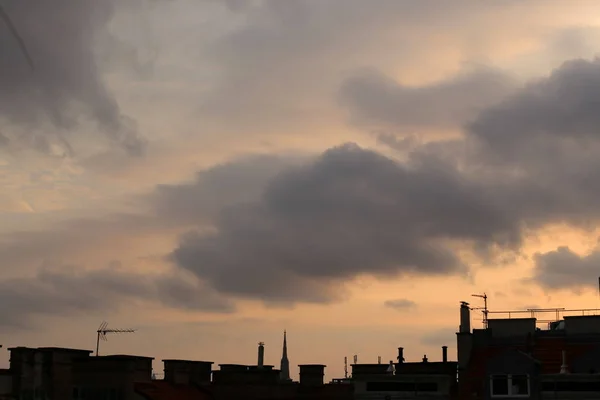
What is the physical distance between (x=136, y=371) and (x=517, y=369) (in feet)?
120

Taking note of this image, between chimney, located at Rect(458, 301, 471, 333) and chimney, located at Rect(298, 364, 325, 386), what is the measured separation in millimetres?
25304

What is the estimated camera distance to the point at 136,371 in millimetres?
89500

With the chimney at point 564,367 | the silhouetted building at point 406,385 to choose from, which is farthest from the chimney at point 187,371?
the chimney at point 564,367

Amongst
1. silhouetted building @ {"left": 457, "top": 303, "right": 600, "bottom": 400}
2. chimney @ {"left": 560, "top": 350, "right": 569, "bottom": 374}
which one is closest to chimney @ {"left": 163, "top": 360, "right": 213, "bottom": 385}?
silhouetted building @ {"left": 457, "top": 303, "right": 600, "bottom": 400}

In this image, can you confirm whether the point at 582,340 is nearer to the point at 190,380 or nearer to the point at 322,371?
the point at 322,371

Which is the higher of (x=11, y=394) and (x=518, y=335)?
(x=518, y=335)

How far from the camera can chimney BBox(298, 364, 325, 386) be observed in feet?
356

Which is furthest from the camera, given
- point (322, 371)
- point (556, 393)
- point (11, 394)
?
point (322, 371)

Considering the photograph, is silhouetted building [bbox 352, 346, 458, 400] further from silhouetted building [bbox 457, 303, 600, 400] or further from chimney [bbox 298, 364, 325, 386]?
chimney [bbox 298, 364, 325, 386]

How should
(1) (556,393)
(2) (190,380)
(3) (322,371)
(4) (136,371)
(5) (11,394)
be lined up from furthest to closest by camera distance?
(3) (322,371)
(2) (190,380)
(4) (136,371)
(5) (11,394)
(1) (556,393)

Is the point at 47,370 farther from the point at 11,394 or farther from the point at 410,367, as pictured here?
the point at 410,367

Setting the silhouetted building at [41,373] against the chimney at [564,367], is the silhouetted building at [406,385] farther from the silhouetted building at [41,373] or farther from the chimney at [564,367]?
the silhouetted building at [41,373]

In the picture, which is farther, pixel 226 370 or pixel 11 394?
pixel 226 370

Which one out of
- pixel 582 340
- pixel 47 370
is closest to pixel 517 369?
pixel 582 340
